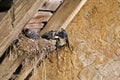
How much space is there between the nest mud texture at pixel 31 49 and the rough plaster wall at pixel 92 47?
15 cm

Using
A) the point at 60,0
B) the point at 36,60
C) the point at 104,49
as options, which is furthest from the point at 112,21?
the point at 36,60

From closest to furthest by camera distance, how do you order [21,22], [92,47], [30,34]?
[21,22], [30,34], [92,47]

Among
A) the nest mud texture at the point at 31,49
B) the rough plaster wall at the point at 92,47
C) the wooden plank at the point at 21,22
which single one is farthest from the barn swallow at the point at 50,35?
the wooden plank at the point at 21,22

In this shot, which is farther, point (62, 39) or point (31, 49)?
point (62, 39)

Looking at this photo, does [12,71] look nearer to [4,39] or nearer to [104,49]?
[4,39]

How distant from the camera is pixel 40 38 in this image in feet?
7.62

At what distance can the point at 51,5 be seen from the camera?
7.46 ft

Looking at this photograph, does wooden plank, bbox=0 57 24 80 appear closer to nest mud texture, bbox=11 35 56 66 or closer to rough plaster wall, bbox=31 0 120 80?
nest mud texture, bbox=11 35 56 66

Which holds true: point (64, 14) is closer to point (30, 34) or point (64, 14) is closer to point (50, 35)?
point (50, 35)

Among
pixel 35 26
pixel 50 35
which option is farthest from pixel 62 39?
pixel 35 26

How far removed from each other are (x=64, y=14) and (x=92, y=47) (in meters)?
0.32

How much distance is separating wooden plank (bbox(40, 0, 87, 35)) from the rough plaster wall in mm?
62

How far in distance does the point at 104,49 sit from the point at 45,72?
0.49 meters

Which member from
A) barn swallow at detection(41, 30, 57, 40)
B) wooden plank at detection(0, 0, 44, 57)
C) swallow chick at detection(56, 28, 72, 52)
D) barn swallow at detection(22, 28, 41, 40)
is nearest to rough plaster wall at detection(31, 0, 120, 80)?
swallow chick at detection(56, 28, 72, 52)
